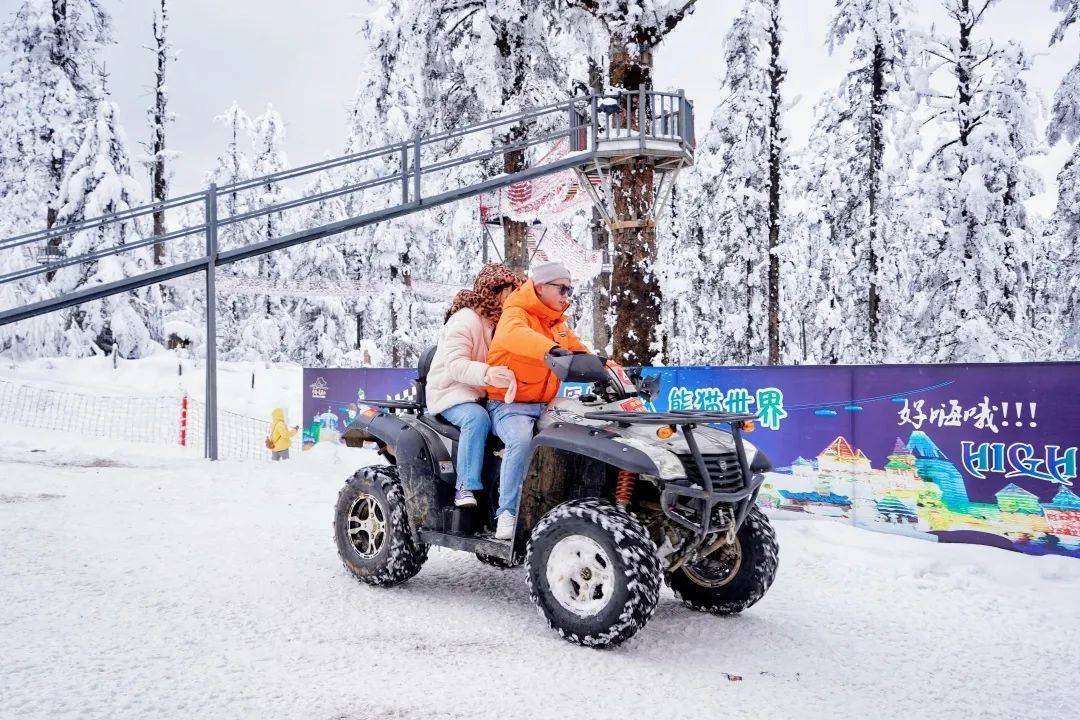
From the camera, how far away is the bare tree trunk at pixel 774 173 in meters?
24.6

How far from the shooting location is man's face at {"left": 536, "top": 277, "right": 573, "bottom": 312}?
495 centimetres

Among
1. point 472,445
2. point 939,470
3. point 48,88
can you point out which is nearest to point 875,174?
point 939,470

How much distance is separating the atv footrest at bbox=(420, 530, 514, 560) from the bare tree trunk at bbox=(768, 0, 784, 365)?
Result: 2089 centimetres

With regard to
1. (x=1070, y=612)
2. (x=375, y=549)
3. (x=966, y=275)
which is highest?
(x=966, y=275)

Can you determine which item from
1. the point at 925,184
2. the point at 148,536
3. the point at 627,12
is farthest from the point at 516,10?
the point at 148,536

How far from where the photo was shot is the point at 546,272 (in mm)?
4922

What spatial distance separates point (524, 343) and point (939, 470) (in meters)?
4.96

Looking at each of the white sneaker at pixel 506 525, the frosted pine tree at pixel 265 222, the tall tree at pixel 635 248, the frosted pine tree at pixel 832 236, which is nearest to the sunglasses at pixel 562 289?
the white sneaker at pixel 506 525

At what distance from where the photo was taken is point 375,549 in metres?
5.42

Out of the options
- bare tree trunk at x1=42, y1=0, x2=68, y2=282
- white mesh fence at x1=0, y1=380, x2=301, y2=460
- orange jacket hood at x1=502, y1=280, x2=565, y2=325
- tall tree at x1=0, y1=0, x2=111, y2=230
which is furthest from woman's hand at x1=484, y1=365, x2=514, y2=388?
tall tree at x1=0, y1=0, x2=111, y2=230

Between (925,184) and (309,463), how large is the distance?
15.4m

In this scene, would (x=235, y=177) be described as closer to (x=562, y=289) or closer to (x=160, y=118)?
(x=160, y=118)

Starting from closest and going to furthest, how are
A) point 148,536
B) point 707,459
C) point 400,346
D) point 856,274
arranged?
1. point 707,459
2. point 148,536
3. point 856,274
4. point 400,346

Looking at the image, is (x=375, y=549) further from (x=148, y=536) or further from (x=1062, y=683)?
(x=1062, y=683)
